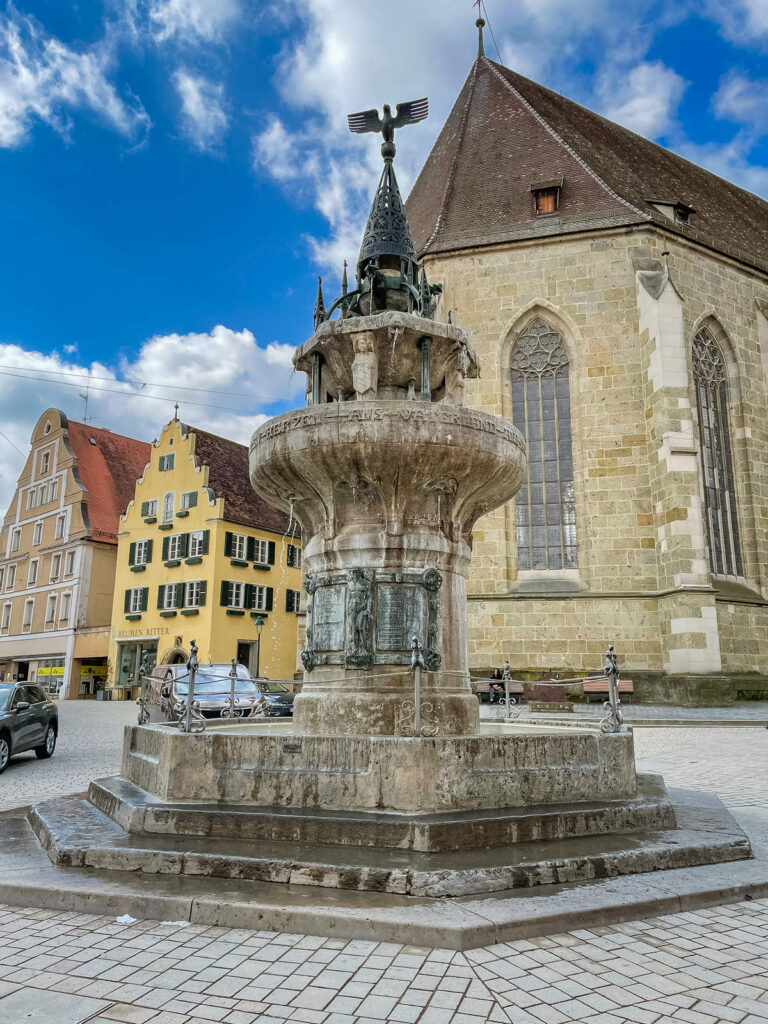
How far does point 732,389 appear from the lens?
80.2ft

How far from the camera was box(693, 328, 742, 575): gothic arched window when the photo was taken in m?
22.9

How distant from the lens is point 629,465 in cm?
2162

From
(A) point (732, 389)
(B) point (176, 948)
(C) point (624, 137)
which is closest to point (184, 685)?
(B) point (176, 948)

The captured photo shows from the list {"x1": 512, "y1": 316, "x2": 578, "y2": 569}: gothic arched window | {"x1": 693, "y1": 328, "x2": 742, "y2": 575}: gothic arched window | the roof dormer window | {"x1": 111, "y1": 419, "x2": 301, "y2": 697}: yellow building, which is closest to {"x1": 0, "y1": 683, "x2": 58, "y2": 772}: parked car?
{"x1": 512, "y1": 316, "x2": 578, "y2": 569}: gothic arched window

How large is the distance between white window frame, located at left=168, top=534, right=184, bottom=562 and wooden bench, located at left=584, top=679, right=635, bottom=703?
62.5 feet

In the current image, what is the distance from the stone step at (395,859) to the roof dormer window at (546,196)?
22159 millimetres

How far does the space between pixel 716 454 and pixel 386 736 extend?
20923mm

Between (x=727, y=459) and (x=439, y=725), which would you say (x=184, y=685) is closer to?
(x=439, y=725)

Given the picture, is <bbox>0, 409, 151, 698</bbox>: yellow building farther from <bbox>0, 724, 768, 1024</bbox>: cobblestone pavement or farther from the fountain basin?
<bbox>0, 724, 768, 1024</bbox>: cobblestone pavement

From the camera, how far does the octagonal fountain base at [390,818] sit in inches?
170

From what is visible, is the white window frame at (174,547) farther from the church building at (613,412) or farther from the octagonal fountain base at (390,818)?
the octagonal fountain base at (390,818)

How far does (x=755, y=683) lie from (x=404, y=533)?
17.2 m

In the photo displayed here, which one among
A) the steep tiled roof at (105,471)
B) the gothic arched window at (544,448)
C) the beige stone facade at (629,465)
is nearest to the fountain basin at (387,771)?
the beige stone facade at (629,465)

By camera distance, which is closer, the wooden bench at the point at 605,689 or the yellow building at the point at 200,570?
the wooden bench at the point at 605,689
